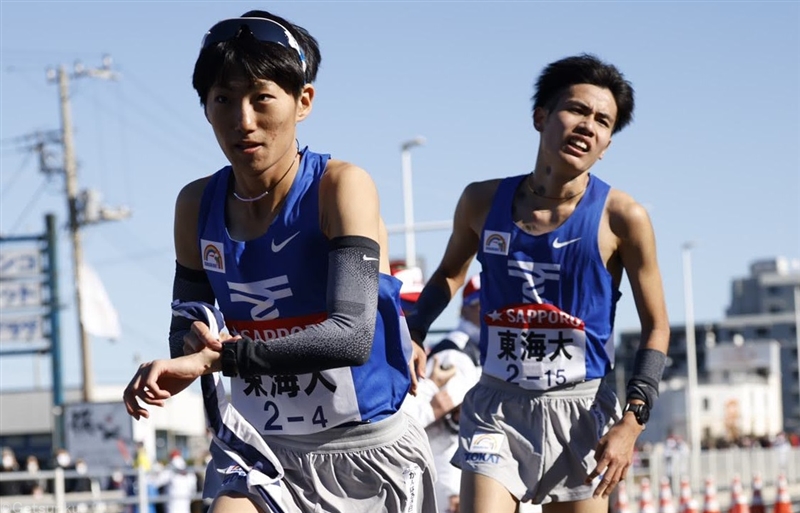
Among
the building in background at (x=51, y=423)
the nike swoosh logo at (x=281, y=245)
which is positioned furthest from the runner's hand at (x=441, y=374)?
the building in background at (x=51, y=423)

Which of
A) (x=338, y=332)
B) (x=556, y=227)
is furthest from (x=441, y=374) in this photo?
(x=338, y=332)

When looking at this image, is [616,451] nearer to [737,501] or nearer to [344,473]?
[344,473]

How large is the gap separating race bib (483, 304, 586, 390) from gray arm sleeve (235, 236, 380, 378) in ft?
6.67

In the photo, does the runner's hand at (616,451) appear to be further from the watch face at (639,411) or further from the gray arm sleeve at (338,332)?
the gray arm sleeve at (338,332)

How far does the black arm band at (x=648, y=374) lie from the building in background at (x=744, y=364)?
109 m

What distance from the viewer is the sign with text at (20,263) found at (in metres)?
51.7

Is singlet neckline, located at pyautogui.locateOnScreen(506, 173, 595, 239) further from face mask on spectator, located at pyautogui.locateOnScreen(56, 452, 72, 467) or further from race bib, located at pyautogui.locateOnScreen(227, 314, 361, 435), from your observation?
face mask on spectator, located at pyautogui.locateOnScreen(56, 452, 72, 467)

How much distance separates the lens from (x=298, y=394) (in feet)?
15.9

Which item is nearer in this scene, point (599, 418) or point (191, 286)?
point (191, 286)

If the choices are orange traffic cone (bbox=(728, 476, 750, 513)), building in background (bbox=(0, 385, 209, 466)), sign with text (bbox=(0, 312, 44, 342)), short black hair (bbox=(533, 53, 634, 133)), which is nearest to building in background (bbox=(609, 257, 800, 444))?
building in background (bbox=(0, 385, 209, 466))

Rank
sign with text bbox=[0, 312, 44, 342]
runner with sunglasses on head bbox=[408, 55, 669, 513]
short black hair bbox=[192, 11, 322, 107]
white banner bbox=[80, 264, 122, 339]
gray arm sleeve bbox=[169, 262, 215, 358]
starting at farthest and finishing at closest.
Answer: sign with text bbox=[0, 312, 44, 342], white banner bbox=[80, 264, 122, 339], runner with sunglasses on head bbox=[408, 55, 669, 513], gray arm sleeve bbox=[169, 262, 215, 358], short black hair bbox=[192, 11, 322, 107]

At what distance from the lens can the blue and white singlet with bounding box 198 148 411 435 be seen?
4.72 meters

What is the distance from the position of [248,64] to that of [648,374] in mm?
2586

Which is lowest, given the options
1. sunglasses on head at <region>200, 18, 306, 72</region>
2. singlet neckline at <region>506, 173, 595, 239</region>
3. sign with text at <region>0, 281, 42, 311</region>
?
singlet neckline at <region>506, 173, 595, 239</region>
